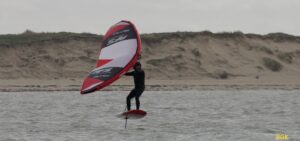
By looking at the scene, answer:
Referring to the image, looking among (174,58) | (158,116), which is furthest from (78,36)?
(158,116)

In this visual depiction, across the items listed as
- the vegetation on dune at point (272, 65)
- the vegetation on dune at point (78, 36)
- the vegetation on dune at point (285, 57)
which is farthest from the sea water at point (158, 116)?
the vegetation on dune at point (78, 36)

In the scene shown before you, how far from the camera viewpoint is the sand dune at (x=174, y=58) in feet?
128

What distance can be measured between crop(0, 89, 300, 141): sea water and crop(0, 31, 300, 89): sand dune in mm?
4643

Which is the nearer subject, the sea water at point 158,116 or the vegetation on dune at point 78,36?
the sea water at point 158,116

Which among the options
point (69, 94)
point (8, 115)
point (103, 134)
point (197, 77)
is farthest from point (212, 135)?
point (197, 77)

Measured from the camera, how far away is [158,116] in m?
23.9

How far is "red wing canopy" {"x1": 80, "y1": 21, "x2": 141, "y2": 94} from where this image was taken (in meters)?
14.8

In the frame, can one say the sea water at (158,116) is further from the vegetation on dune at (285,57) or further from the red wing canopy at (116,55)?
the vegetation on dune at (285,57)

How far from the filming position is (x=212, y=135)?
18875 mm

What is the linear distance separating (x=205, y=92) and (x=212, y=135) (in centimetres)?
1548

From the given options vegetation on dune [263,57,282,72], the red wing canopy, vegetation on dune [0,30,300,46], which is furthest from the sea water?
vegetation on dune [0,30,300,46]

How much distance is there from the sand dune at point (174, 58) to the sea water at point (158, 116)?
15.2 ft

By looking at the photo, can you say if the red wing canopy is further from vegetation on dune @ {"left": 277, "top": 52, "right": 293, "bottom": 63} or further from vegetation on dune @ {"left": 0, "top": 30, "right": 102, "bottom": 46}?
vegetation on dune @ {"left": 277, "top": 52, "right": 293, "bottom": 63}

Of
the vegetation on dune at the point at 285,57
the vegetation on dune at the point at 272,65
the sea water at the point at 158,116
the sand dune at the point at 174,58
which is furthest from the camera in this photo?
the vegetation on dune at the point at 285,57
